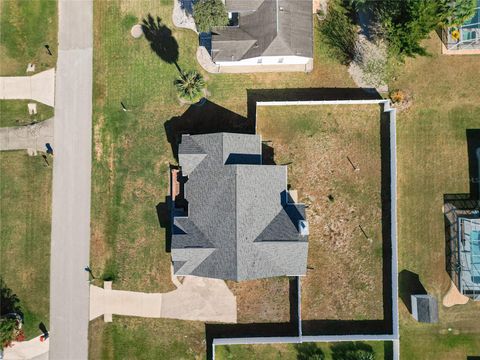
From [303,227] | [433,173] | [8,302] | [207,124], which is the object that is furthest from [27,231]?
[433,173]

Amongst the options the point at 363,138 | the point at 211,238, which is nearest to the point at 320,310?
the point at 211,238

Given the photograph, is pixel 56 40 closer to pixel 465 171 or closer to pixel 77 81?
pixel 77 81

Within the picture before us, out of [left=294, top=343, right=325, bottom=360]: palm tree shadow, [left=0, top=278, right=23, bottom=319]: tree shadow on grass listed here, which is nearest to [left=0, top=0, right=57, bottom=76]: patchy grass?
[left=0, top=278, right=23, bottom=319]: tree shadow on grass

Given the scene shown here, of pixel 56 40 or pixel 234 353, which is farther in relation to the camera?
pixel 56 40

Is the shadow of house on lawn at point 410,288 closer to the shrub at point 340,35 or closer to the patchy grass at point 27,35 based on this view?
the shrub at point 340,35

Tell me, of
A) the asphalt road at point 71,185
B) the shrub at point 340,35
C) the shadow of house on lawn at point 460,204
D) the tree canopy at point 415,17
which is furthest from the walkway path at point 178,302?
the tree canopy at point 415,17

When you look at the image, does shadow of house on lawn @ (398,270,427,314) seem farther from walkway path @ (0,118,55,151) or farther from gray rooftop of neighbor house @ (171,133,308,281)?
walkway path @ (0,118,55,151)
